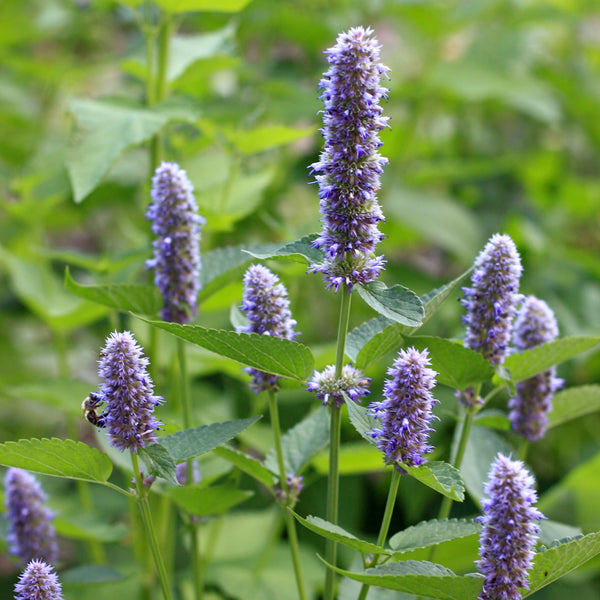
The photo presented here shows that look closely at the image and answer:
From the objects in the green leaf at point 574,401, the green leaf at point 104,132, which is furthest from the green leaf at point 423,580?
the green leaf at point 104,132

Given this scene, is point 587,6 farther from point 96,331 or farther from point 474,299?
point 474,299

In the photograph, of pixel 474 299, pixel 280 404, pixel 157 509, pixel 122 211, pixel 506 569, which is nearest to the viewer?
pixel 506 569

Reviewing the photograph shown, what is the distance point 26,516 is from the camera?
1.03 meters

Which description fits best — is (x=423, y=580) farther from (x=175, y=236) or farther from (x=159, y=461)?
(x=175, y=236)

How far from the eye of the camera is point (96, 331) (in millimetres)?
2453

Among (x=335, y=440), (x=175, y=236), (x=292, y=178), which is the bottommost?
(x=335, y=440)

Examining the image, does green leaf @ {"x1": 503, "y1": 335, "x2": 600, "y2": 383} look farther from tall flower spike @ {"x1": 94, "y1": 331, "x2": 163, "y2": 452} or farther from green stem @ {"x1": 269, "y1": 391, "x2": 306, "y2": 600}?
tall flower spike @ {"x1": 94, "y1": 331, "x2": 163, "y2": 452}

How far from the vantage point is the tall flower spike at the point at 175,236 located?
3.11ft

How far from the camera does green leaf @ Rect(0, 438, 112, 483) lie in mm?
750

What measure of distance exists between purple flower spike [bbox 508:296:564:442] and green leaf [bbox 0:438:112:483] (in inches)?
20.4

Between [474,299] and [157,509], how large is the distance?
887 millimetres

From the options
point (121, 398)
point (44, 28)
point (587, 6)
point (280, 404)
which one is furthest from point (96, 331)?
point (587, 6)

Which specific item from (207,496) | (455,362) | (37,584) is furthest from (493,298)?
(37,584)

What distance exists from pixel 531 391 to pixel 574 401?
3.6 inches
